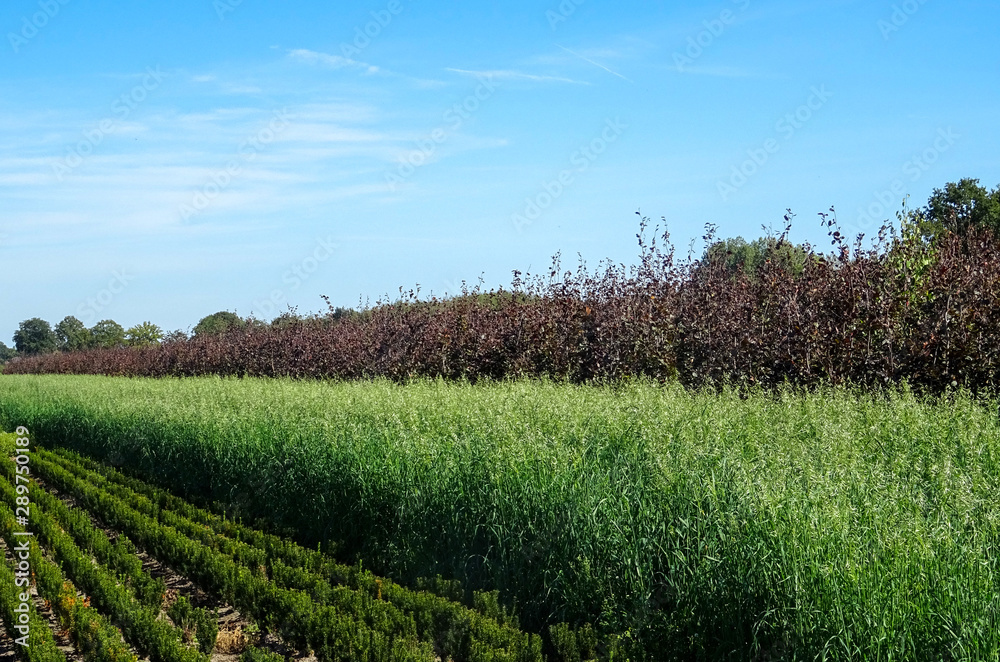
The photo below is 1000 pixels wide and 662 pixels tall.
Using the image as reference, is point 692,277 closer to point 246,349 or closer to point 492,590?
point 492,590

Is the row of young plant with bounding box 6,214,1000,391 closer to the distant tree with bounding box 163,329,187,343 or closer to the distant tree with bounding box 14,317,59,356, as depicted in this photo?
the distant tree with bounding box 163,329,187,343

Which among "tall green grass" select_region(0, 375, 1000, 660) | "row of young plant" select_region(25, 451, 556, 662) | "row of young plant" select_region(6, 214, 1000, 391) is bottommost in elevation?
"row of young plant" select_region(25, 451, 556, 662)

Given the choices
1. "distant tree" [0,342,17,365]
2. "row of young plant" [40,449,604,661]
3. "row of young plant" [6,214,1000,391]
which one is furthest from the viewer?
"distant tree" [0,342,17,365]

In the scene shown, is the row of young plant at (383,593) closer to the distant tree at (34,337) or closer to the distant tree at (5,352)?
the distant tree at (34,337)

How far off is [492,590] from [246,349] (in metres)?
21.7

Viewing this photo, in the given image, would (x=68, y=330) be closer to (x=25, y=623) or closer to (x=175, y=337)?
(x=175, y=337)

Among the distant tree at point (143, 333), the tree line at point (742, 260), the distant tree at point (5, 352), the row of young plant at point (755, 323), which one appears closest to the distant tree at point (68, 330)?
the tree line at point (742, 260)

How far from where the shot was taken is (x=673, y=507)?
525 centimetres

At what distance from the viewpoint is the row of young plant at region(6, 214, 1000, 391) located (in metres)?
10.1

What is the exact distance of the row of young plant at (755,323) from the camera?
10.1m

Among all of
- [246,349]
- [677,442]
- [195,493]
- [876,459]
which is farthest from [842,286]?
[246,349]

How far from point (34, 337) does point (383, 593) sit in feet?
313

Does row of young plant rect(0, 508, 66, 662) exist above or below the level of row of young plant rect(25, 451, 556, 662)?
below

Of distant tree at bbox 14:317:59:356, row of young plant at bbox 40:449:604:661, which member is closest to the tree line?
distant tree at bbox 14:317:59:356
